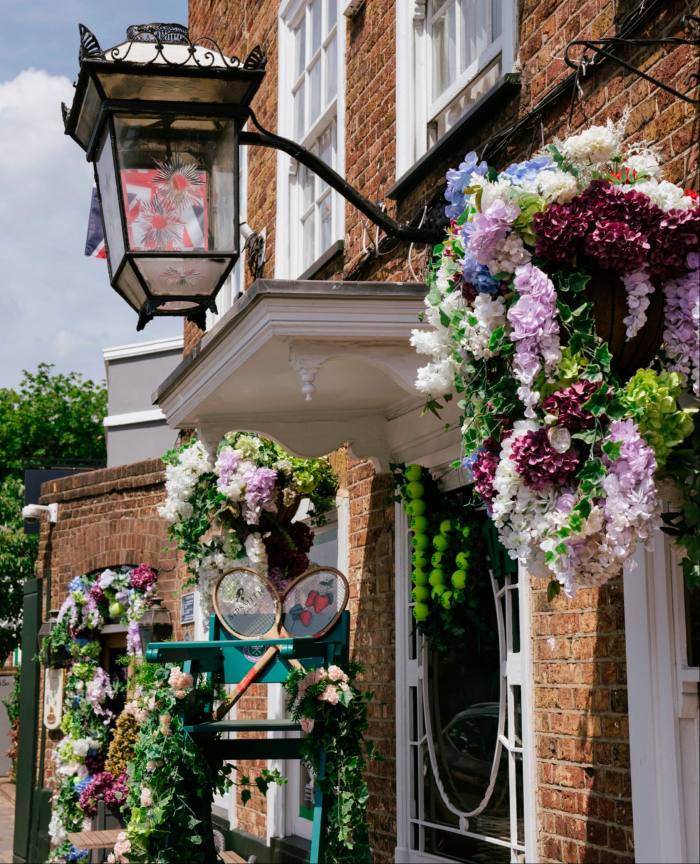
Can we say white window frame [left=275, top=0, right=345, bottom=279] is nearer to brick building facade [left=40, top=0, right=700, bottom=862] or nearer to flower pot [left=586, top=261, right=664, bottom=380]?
brick building facade [left=40, top=0, right=700, bottom=862]

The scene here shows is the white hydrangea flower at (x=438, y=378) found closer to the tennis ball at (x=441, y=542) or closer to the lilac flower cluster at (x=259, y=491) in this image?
the tennis ball at (x=441, y=542)

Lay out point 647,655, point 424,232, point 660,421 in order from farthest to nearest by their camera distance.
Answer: point 424,232 < point 647,655 < point 660,421

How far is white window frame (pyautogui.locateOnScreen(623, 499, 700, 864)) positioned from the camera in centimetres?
407

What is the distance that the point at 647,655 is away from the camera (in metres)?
4.20

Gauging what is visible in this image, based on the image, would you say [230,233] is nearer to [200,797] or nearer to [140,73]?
[140,73]

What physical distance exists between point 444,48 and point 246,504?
9.16ft

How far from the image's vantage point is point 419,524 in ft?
20.0

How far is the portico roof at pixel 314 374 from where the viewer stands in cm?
465

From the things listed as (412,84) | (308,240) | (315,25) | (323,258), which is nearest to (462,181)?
(412,84)

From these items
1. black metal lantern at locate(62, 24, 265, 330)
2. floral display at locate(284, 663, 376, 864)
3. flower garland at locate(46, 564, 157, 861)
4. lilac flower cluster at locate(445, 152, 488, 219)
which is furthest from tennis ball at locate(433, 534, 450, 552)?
flower garland at locate(46, 564, 157, 861)

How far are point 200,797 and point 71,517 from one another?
7.77m

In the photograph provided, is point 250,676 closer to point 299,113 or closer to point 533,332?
point 533,332

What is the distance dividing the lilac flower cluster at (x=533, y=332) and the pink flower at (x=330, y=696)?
2467 millimetres

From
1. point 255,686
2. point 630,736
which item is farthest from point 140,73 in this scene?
point 255,686
